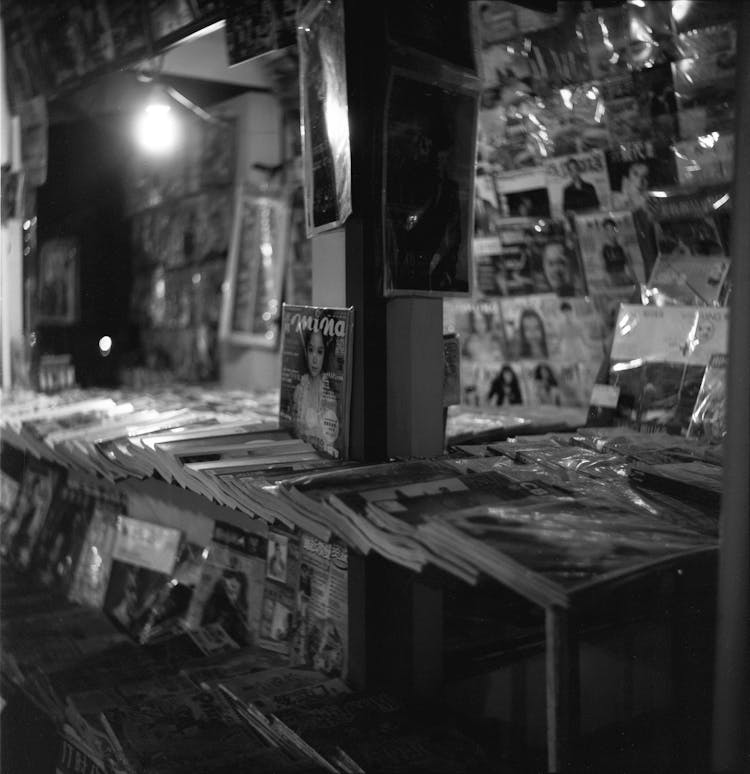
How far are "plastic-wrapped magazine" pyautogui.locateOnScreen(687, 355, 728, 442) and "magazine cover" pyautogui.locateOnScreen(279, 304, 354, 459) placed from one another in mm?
918

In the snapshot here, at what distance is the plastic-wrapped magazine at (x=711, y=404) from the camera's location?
2.06 meters

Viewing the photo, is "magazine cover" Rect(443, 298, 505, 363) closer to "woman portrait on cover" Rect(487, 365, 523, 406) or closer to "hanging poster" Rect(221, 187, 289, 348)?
"woman portrait on cover" Rect(487, 365, 523, 406)

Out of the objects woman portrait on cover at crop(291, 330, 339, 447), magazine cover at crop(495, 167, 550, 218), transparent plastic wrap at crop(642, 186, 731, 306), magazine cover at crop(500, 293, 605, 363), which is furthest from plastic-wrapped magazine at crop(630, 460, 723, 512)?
magazine cover at crop(495, 167, 550, 218)

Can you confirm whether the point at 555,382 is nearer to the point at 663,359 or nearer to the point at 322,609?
the point at 663,359

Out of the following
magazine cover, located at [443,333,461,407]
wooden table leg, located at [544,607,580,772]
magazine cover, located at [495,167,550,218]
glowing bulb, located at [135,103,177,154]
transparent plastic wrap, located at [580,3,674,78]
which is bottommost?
wooden table leg, located at [544,607,580,772]

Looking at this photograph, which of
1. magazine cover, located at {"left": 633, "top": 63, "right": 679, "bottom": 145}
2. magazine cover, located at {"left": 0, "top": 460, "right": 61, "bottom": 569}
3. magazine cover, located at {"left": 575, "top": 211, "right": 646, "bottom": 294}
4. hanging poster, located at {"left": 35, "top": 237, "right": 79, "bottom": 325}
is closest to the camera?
magazine cover, located at {"left": 633, "top": 63, "right": 679, "bottom": 145}

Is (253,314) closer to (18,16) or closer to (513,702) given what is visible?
(18,16)

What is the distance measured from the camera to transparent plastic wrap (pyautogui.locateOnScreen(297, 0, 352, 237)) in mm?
1789

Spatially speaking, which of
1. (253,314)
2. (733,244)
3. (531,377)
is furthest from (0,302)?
(733,244)

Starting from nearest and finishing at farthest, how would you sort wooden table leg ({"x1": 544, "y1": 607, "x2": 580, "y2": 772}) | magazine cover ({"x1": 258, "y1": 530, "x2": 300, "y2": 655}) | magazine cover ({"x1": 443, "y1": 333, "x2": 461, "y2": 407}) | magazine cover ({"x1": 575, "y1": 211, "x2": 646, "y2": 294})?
wooden table leg ({"x1": 544, "y1": 607, "x2": 580, "y2": 772}) < magazine cover ({"x1": 443, "y1": 333, "x2": 461, "y2": 407}) < magazine cover ({"x1": 258, "y1": 530, "x2": 300, "y2": 655}) < magazine cover ({"x1": 575, "y1": 211, "x2": 646, "y2": 294})

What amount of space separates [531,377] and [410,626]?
1.38 metres

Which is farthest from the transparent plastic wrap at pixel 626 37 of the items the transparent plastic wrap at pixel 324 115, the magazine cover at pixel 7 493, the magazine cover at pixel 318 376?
the magazine cover at pixel 7 493

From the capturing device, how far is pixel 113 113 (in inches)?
177

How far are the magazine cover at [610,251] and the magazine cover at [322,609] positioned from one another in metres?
1.30
